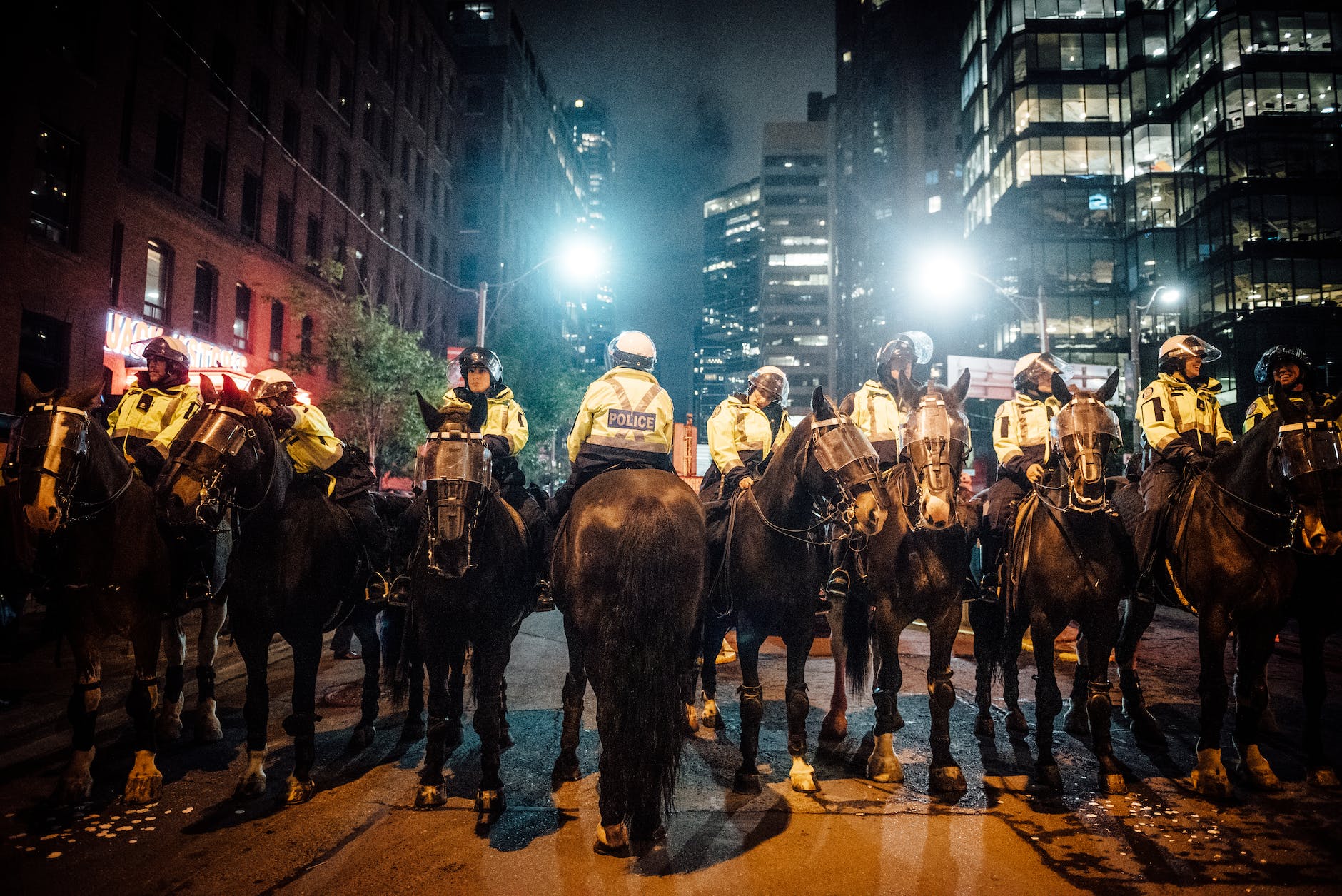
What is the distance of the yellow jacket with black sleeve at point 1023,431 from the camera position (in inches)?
265

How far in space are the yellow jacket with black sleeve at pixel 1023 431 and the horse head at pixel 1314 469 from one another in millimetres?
1747

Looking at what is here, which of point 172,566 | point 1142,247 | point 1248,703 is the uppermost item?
point 1142,247

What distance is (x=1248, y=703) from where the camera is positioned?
18.4 feet

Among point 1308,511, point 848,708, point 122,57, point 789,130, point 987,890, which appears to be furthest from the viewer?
point 789,130

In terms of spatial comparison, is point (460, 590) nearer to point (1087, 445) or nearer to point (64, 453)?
point (64, 453)

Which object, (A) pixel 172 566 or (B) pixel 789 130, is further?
(B) pixel 789 130

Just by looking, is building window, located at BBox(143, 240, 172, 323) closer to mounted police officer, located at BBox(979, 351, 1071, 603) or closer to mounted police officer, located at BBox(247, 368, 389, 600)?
mounted police officer, located at BBox(247, 368, 389, 600)

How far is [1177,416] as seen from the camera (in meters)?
6.59

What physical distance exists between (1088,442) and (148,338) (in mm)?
18136

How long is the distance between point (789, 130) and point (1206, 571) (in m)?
158

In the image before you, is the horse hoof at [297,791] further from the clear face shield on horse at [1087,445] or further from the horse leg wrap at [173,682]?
the clear face shield on horse at [1087,445]

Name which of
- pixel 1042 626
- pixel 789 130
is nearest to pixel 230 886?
pixel 1042 626

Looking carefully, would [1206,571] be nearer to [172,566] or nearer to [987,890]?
[987,890]

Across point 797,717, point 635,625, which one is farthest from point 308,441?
point 797,717
